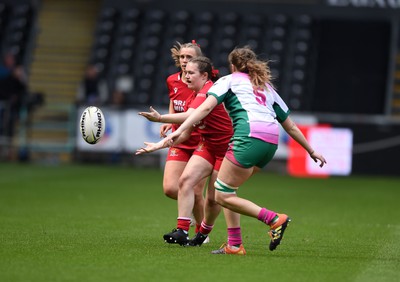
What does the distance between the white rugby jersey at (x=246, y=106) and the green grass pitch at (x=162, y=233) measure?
1.16 meters

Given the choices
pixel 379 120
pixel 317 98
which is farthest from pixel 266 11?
pixel 379 120

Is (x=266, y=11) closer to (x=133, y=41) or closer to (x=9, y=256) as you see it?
(x=133, y=41)

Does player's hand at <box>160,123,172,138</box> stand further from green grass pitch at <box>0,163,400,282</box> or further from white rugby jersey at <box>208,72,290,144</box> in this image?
white rugby jersey at <box>208,72,290,144</box>

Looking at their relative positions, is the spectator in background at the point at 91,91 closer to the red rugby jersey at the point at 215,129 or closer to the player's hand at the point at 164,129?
Result: the player's hand at the point at 164,129

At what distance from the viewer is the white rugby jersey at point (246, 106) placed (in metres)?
9.18

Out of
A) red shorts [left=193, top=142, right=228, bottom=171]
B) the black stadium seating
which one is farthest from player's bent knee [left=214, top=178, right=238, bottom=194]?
the black stadium seating

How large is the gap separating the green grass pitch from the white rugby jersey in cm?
116

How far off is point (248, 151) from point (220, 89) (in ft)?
2.05

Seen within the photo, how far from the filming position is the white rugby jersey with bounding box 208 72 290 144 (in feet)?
30.1

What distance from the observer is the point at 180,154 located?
416 inches

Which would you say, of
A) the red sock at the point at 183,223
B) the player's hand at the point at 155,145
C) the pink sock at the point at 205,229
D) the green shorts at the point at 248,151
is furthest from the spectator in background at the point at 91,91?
the player's hand at the point at 155,145

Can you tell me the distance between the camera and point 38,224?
39.5ft

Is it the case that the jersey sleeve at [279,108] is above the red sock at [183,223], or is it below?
above

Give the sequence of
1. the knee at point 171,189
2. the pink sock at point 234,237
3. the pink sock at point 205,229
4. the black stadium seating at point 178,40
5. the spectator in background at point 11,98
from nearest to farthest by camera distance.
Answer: the pink sock at point 234,237
the pink sock at point 205,229
the knee at point 171,189
the spectator in background at point 11,98
the black stadium seating at point 178,40
